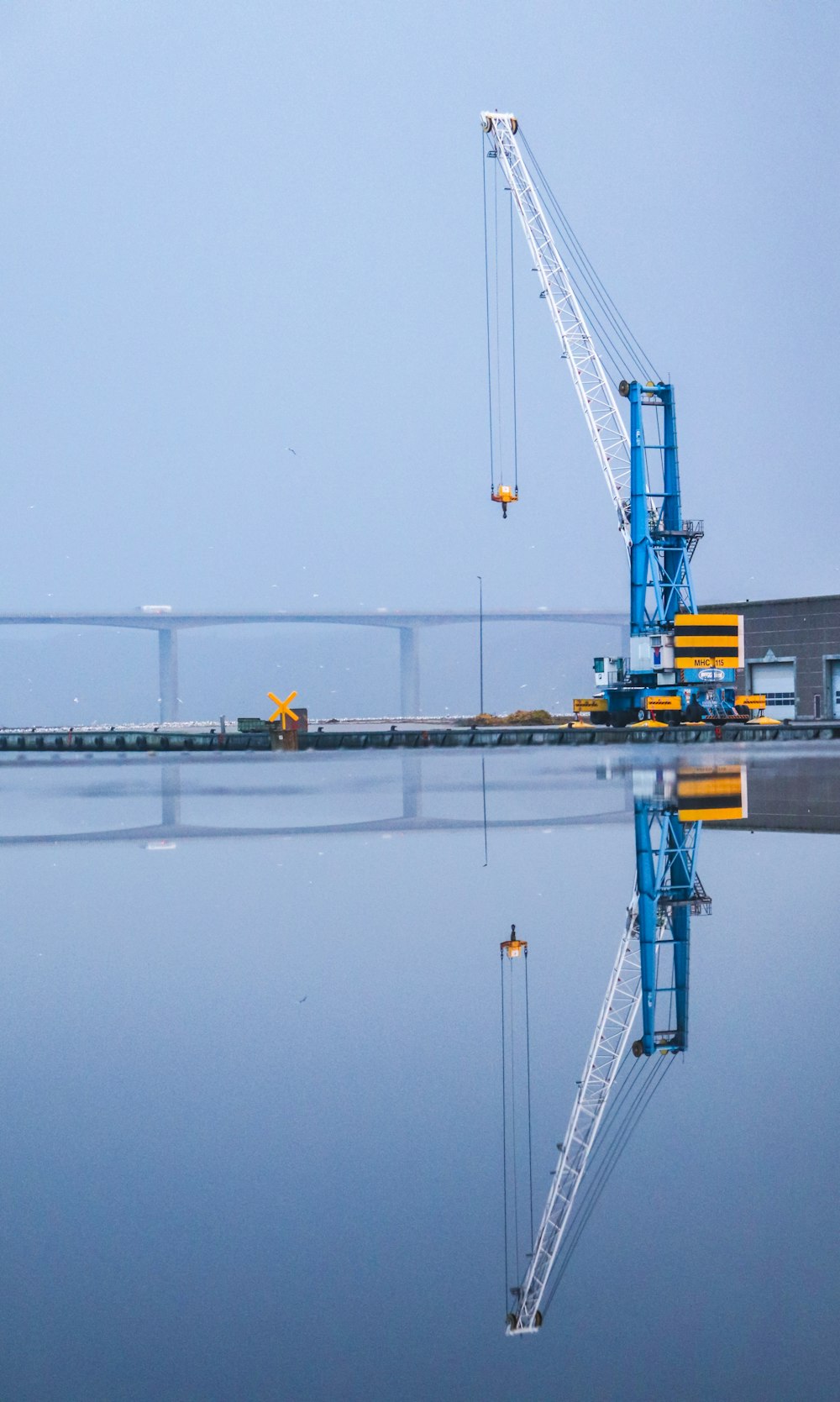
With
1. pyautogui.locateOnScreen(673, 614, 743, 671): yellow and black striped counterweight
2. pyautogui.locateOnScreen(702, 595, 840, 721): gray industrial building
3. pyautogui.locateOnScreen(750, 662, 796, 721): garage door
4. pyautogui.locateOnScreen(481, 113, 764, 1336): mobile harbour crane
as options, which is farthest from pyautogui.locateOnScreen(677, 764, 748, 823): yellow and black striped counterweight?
pyautogui.locateOnScreen(750, 662, 796, 721): garage door

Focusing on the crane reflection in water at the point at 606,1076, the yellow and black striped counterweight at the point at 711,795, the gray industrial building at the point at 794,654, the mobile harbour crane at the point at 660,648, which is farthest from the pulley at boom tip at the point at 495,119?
the crane reflection in water at the point at 606,1076

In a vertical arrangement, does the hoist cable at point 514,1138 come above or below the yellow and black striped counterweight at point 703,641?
below

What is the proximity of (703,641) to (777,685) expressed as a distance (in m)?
14.8

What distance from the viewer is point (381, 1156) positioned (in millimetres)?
5172

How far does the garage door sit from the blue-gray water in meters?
60.0

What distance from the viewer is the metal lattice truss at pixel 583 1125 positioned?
3994mm

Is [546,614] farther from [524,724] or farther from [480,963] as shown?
[480,963]

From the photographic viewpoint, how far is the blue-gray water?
3639mm

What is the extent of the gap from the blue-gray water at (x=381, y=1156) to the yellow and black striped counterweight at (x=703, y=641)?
152ft

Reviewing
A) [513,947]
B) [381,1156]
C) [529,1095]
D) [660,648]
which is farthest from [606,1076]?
[660,648]

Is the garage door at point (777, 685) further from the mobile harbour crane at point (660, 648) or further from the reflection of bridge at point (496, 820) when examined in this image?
the reflection of bridge at point (496, 820)

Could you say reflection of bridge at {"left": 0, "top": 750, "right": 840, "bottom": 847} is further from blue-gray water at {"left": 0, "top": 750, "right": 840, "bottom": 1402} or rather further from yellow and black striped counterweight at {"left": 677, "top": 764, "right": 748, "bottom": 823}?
blue-gray water at {"left": 0, "top": 750, "right": 840, "bottom": 1402}

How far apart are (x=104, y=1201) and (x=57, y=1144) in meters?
0.76

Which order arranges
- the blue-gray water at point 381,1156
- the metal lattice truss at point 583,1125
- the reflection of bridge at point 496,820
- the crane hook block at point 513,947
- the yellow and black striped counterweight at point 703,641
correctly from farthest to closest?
1. the yellow and black striped counterweight at point 703,641
2. the reflection of bridge at point 496,820
3. the crane hook block at point 513,947
4. the metal lattice truss at point 583,1125
5. the blue-gray water at point 381,1156
